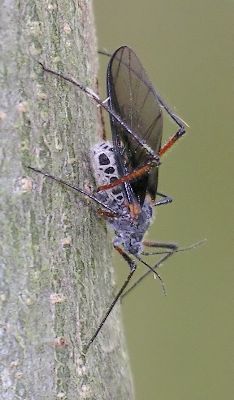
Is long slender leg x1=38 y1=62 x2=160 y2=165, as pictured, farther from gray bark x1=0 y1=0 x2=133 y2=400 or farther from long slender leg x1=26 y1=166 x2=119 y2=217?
long slender leg x1=26 y1=166 x2=119 y2=217

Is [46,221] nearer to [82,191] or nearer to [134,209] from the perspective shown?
[82,191]

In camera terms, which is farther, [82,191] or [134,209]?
[134,209]

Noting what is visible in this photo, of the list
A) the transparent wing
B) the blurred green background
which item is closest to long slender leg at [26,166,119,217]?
the transparent wing

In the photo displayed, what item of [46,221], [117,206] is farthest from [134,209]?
[46,221]

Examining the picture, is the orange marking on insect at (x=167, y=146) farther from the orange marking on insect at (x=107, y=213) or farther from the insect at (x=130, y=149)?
the orange marking on insect at (x=107, y=213)

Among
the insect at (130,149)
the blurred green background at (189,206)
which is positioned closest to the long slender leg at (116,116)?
the insect at (130,149)

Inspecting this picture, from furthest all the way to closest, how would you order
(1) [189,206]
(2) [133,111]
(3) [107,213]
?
1. (1) [189,206]
2. (2) [133,111]
3. (3) [107,213]
